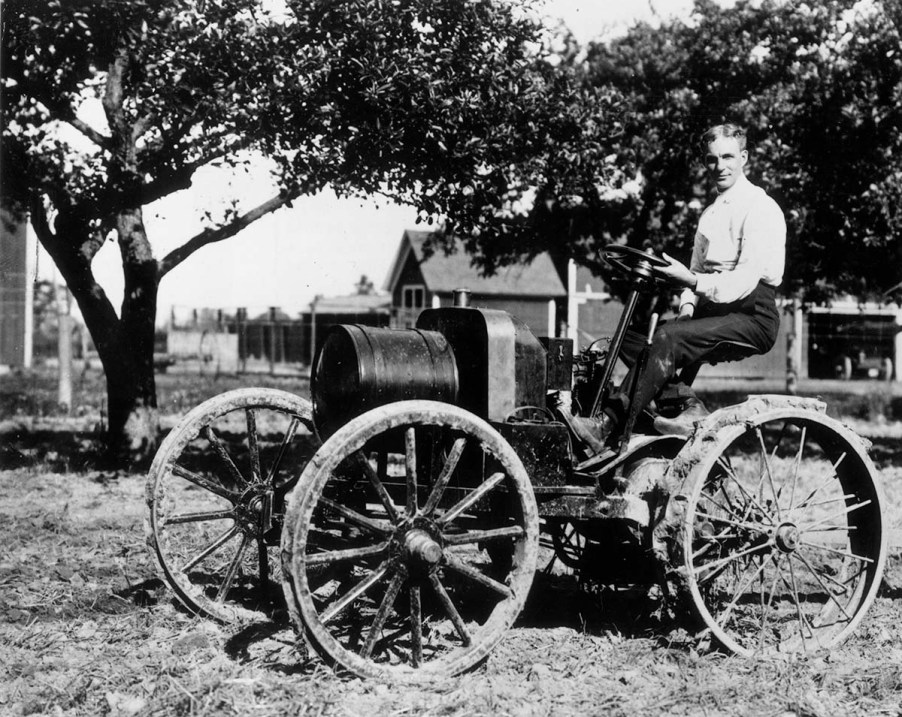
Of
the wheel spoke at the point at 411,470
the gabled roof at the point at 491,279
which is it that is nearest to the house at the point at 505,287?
the gabled roof at the point at 491,279

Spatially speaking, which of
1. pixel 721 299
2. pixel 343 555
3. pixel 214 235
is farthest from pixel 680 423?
pixel 214 235

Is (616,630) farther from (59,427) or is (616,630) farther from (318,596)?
(59,427)

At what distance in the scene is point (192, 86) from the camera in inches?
283

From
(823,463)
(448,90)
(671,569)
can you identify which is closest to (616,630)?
(671,569)

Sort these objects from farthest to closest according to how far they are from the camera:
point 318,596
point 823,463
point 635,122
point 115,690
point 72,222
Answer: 1. point 635,122
2. point 823,463
3. point 72,222
4. point 318,596
5. point 115,690

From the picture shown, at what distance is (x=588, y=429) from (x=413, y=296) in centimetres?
2989

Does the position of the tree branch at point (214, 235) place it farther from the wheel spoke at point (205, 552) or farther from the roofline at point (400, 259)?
the roofline at point (400, 259)

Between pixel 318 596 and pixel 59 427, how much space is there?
8.61 metres

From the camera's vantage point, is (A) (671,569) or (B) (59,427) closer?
(A) (671,569)

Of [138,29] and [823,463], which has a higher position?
[138,29]

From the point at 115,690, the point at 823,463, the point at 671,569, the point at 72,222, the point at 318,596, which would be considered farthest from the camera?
the point at 823,463

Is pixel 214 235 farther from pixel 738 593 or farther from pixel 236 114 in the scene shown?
pixel 738 593

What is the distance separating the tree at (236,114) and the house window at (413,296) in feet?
81.2

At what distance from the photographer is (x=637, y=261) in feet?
14.4
